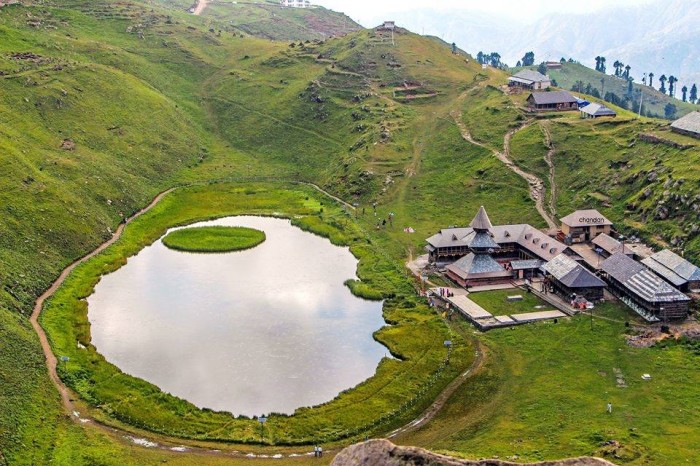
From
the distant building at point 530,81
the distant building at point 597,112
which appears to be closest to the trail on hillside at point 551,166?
the distant building at point 597,112

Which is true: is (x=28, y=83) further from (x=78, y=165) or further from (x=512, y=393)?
(x=512, y=393)

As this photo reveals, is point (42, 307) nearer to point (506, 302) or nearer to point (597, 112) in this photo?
point (506, 302)

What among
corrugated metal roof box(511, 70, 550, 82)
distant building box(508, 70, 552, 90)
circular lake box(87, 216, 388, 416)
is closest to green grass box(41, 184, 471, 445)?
circular lake box(87, 216, 388, 416)

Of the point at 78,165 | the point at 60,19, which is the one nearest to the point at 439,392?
the point at 78,165

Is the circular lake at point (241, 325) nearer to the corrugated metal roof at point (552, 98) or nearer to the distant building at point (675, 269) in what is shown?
the distant building at point (675, 269)

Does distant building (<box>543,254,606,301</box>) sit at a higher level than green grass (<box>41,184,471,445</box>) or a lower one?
higher

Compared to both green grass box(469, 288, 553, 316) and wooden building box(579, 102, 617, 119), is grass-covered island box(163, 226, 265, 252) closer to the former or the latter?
green grass box(469, 288, 553, 316)

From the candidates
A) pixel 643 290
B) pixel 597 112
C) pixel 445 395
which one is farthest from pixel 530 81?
pixel 445 395
